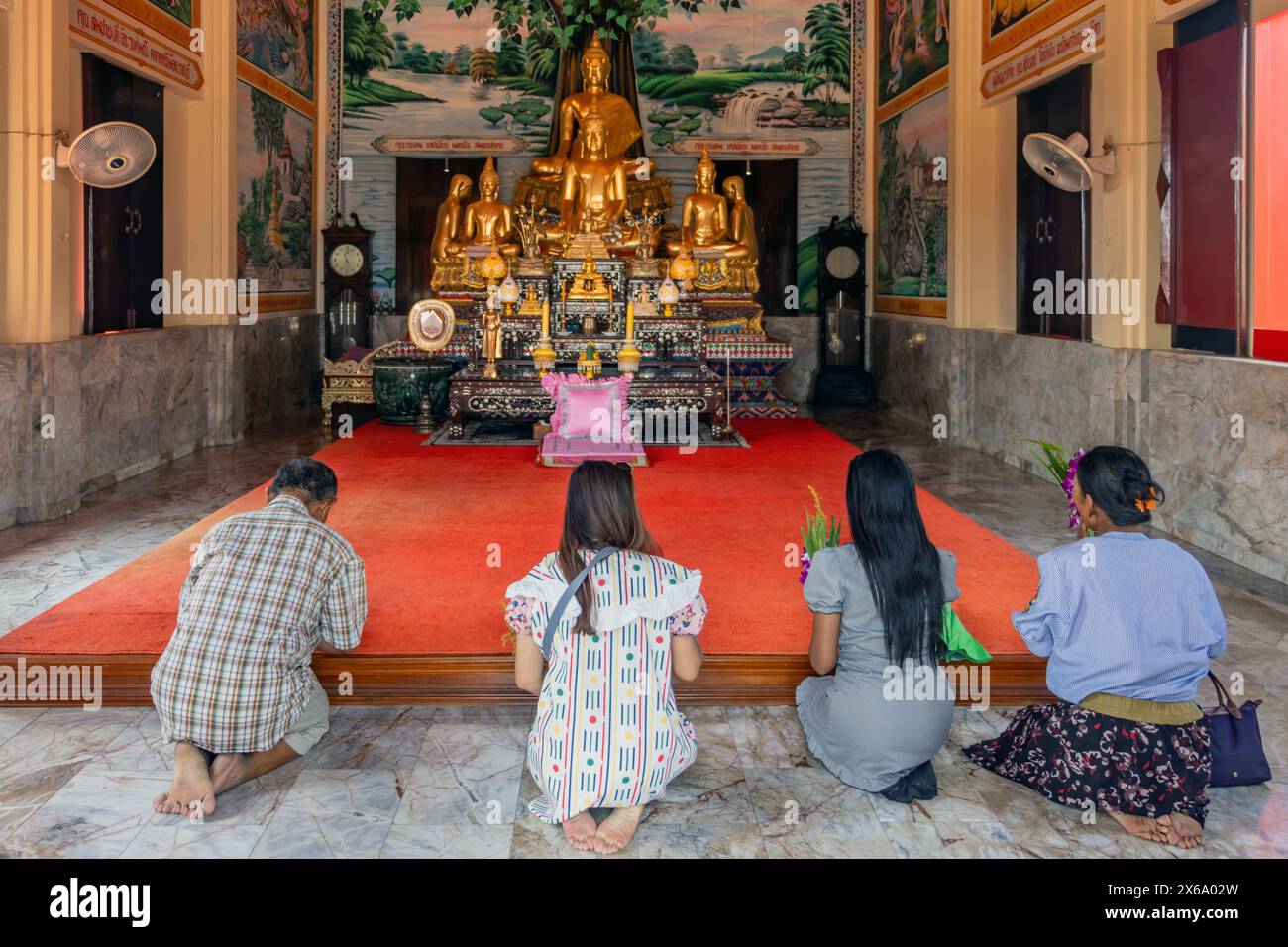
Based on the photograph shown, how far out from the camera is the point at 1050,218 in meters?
8.88

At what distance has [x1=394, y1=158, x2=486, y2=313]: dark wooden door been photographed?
13398mm

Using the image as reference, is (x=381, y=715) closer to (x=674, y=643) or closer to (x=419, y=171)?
(x=674, y=643)

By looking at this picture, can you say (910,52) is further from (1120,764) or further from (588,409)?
(1120,764)

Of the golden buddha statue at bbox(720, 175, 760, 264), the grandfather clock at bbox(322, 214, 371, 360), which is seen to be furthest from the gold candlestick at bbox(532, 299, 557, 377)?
the grandfather clock at bbox(322, 214, 371, 360)

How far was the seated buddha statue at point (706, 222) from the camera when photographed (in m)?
12.3

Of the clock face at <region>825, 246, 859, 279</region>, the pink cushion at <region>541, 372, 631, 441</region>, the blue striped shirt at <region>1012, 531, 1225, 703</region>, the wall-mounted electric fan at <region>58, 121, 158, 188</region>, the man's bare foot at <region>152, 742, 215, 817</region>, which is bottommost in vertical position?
the man's bare foot at <region>152, 742, 215, 817</region>

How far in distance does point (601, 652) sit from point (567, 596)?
0.62 ft

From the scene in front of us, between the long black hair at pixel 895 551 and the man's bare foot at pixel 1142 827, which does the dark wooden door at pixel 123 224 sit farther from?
the man's bare foot at pixel 1142 827

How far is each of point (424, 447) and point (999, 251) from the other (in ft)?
16.0

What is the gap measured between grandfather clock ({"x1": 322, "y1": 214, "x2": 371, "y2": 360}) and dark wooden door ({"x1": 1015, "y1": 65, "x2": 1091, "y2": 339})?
7.03 metres

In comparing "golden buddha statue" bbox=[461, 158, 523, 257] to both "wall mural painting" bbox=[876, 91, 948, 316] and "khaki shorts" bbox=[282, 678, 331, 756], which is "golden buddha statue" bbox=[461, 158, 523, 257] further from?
"khaki shorts" bbox=[282, 678, 331, 756]

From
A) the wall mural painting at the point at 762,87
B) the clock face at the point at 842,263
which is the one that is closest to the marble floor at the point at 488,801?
the clock face at the point at 842,263

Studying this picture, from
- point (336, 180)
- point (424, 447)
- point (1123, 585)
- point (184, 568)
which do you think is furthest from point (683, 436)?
point (1123, 585)

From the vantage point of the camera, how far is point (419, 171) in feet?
44.0
